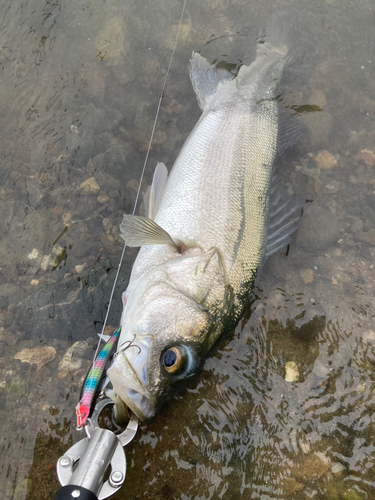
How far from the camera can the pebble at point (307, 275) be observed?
10.3 feet

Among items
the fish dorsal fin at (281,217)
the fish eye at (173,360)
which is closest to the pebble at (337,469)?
the fish eye at (173,360)

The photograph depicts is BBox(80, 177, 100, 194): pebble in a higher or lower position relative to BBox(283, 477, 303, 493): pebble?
higher

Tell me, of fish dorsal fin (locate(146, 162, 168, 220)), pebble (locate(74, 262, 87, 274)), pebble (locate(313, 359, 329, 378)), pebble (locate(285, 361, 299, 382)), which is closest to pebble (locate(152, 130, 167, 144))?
fish dorsal fin (locate(146, 162, 168, 220))

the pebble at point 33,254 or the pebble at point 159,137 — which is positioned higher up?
the pebble at point 159,137

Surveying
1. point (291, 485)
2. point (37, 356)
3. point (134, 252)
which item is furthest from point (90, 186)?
point (291, 485)

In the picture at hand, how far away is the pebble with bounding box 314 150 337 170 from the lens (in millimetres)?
3498

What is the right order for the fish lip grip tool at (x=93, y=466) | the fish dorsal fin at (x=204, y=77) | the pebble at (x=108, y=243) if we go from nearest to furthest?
the fish lip grip tool at (x=93, y=466), the pebble at (x=108, y=243), the fish dorsal fin at (x=204, y=77)

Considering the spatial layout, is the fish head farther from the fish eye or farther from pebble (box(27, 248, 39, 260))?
pebble (box(27, 248, 39, 260))

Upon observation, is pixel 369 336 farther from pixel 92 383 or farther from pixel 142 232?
pixel 92 383

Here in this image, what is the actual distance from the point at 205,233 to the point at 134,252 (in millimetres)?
770

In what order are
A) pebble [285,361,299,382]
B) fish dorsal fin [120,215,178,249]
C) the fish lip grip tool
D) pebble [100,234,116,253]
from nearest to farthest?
the fish lip grip tool, fish dorsal fin [120,215,178,249], pebble [285,361,299,382], pebble [100,234,116,253]

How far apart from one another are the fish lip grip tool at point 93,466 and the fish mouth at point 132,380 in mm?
205

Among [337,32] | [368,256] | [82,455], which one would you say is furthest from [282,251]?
[337,32]

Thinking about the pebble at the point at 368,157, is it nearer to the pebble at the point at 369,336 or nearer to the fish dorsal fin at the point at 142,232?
the pebble at the point at 369,336
